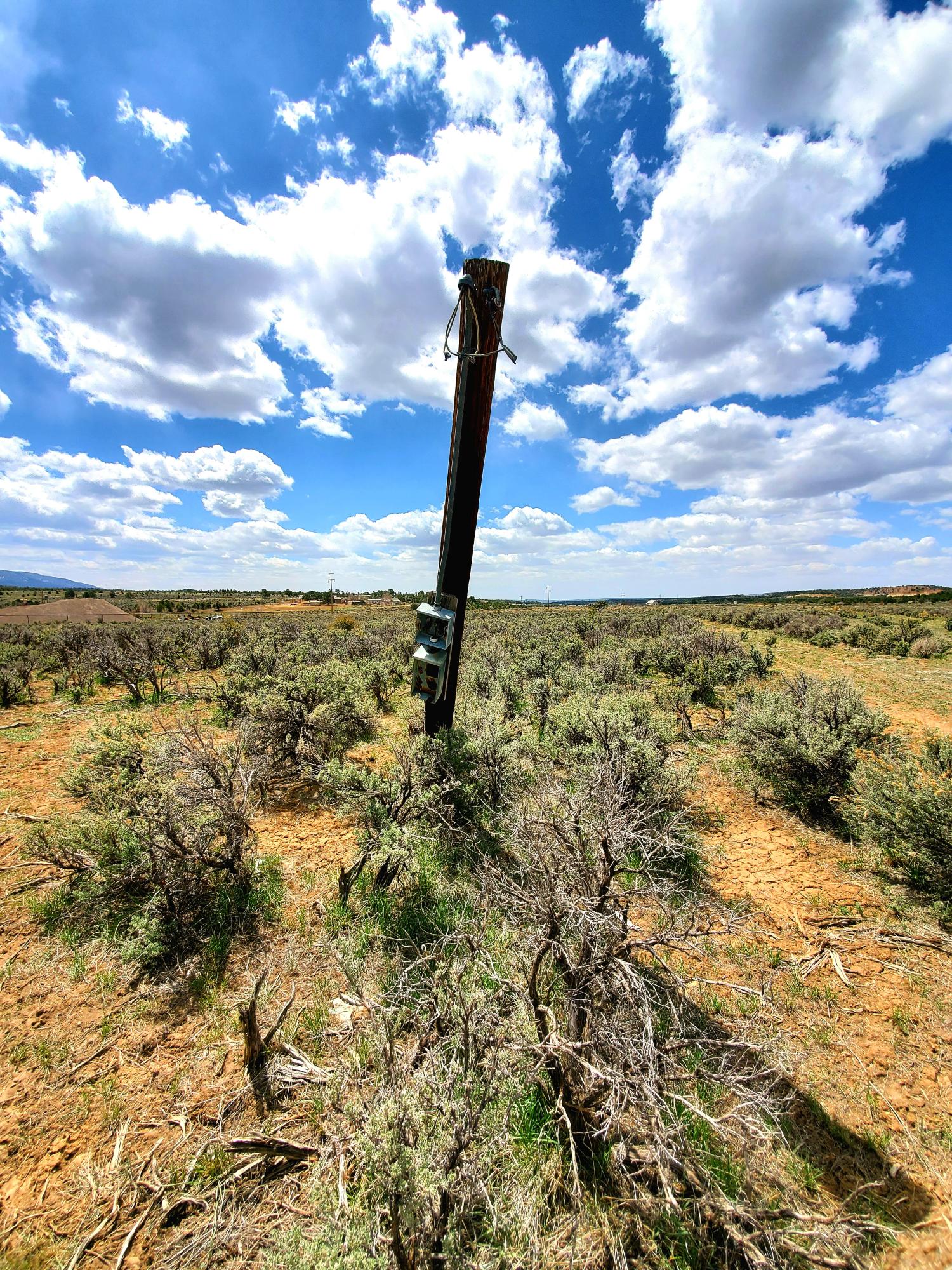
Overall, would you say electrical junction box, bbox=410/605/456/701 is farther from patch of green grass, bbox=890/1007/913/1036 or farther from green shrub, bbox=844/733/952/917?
green shrub, bbox=844/733/952/917

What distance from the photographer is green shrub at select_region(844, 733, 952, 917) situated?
373 centimetres

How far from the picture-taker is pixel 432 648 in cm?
430

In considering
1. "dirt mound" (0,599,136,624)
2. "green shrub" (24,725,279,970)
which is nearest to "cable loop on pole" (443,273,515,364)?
"green shrub" (24,725,279,970)

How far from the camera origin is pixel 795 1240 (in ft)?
5.96

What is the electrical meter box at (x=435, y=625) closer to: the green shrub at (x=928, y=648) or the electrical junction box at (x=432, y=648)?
the electrical junction box at (x=432, y=648)

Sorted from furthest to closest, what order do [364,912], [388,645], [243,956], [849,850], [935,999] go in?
[388,645] → [849,850] → [364,912] → [243,956] → [935,999]

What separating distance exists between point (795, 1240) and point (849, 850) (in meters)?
3.64

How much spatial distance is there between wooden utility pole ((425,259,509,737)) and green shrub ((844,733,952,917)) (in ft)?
14.1

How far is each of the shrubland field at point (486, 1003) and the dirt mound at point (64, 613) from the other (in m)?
26.8

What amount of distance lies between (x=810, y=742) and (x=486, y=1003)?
16.1 feet

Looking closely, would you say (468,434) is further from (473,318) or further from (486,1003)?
(486,1003)

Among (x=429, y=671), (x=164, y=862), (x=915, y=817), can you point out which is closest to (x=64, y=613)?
(x=164, y=862)

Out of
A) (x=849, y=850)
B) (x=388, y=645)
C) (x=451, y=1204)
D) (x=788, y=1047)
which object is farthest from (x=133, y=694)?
(x=849, y=850)

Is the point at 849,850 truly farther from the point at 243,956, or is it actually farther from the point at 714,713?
the point at 243,956
